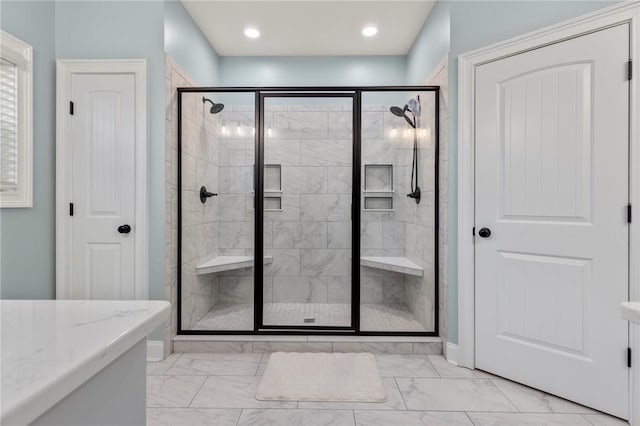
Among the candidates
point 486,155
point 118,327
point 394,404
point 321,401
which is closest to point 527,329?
point 394,404

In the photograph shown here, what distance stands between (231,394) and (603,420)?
202cm

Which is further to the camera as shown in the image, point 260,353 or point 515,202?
point 260,353

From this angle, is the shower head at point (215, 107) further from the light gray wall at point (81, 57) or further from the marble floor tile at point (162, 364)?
the marble floor tile at point (162, 364)

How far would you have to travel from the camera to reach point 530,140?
209 cm

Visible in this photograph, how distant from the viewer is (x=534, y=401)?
1.97 m

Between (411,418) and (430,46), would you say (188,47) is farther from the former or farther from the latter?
(411,418)

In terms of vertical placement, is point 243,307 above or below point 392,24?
below

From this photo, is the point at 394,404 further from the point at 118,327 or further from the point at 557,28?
the point at 557,28

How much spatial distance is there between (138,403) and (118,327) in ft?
0.78

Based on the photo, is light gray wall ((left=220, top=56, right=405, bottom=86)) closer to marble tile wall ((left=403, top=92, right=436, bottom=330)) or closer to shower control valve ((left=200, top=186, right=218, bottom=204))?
marble tile wall ((left=403, top=92, right=436, bottom=330))

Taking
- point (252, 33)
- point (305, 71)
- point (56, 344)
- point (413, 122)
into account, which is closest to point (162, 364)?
point (56, 344)

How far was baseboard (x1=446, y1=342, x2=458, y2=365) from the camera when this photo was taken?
2408mm

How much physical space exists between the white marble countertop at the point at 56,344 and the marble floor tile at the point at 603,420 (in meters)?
2.22

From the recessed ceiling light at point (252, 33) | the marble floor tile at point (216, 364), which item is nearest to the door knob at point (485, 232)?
the marble floor tile at point (216, 364)
